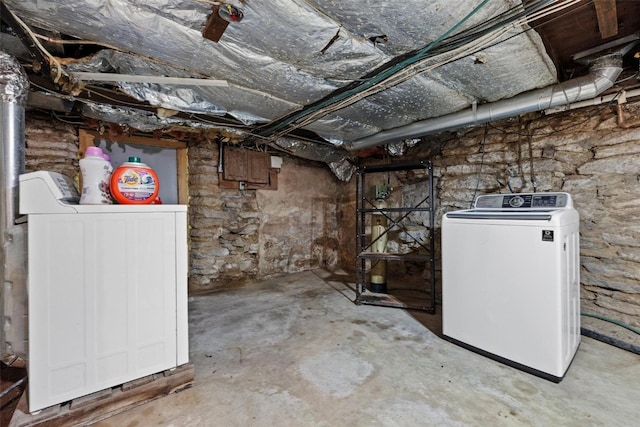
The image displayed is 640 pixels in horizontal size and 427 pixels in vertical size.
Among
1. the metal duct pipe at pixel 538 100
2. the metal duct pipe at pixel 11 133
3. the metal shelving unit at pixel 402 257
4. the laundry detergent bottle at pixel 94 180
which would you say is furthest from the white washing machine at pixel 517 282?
the metal duct pipe at pixel 11 133

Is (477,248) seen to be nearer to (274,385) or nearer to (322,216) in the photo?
(274,385)

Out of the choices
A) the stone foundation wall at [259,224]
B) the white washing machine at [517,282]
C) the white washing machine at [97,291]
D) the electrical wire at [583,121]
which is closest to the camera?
the white washing machine at [97,291]

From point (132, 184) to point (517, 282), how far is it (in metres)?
2.31

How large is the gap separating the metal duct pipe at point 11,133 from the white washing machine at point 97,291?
20cm

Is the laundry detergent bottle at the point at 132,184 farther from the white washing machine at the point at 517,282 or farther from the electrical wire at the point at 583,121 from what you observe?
the electrical wire at the point at 583,121

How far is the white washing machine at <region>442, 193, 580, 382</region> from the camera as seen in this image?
1.60 metres

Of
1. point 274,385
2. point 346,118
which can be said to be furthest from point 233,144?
point 274,385

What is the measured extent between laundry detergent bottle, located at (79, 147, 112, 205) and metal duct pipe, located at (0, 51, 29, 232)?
A: 303 millimetres

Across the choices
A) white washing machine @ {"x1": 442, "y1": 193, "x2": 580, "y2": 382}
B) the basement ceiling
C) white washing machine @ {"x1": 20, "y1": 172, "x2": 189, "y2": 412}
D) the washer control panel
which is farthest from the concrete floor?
the basement ceiling

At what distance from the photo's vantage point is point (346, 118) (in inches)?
105

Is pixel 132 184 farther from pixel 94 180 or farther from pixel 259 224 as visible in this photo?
pixel 259 224

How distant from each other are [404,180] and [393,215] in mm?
505

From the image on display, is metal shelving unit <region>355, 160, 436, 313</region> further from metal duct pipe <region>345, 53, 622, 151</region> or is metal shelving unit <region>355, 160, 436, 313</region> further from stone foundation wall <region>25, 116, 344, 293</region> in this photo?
stone foundation wall <region>25, 116, 344, 293</region>

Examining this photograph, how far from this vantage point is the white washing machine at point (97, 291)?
1.20 metres
